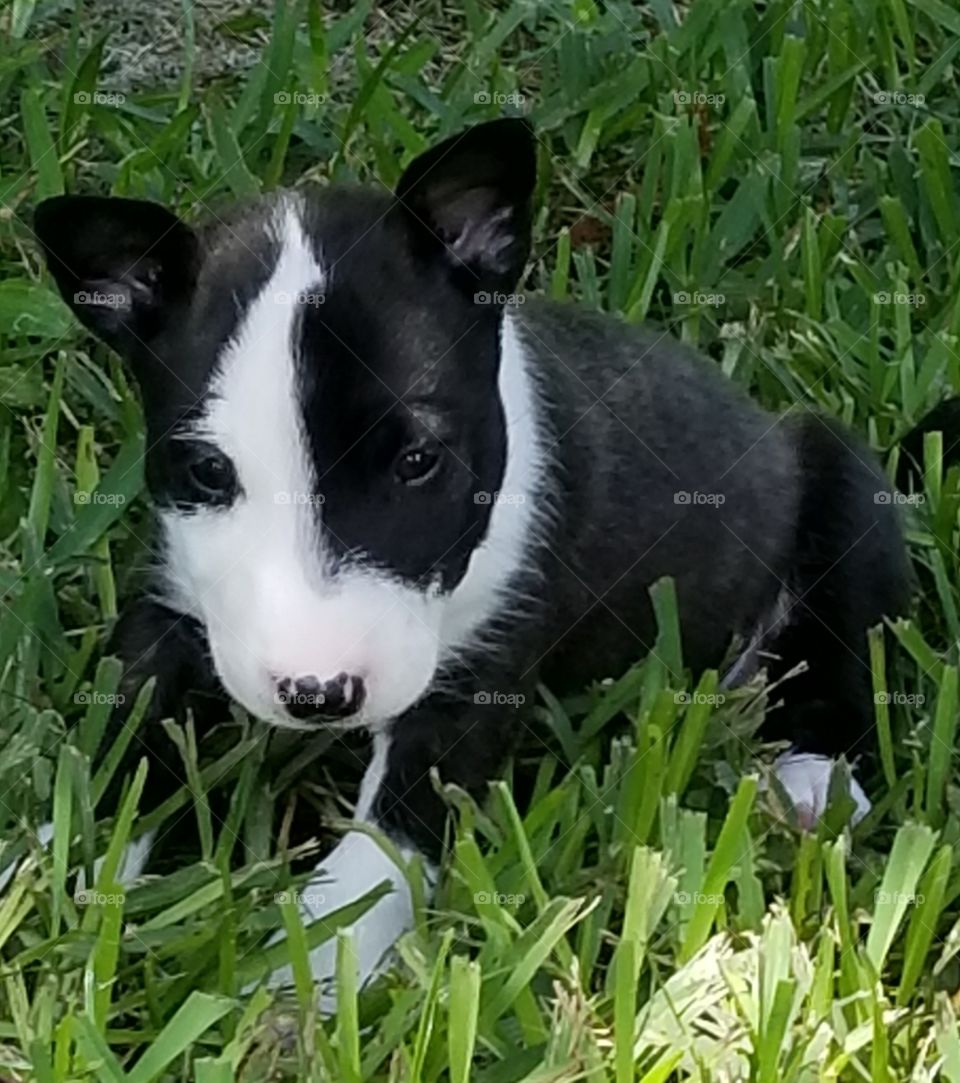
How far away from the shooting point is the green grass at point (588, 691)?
2648 millimetres

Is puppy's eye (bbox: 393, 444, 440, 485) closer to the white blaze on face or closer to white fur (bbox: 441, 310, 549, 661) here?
the white blaze on face

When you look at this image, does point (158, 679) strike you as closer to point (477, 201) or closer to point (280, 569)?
point (280, 569)

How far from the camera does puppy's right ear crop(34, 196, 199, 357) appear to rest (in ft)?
9.29

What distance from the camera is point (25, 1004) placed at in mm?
2740

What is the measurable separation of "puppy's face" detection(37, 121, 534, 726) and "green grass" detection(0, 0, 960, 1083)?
339 mm

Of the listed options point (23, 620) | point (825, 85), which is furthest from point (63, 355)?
point (825, 85)

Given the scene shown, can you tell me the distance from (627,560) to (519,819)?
22.0 inches

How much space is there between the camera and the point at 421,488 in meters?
2.74

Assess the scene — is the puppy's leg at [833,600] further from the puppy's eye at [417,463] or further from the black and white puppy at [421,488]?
the puppy's eye at [417,463]

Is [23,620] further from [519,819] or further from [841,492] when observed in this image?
[841,492]

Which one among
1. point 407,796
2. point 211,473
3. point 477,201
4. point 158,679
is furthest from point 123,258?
point 407,796

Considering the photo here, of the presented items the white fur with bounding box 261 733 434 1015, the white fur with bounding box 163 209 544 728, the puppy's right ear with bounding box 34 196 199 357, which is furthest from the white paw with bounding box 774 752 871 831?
the puppy's right ear with bounding box 34 196 199 357

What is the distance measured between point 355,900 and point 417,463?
23.9 inches

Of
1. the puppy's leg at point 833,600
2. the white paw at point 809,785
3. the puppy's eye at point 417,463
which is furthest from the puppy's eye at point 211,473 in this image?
the puppy's leg at point 833,600
